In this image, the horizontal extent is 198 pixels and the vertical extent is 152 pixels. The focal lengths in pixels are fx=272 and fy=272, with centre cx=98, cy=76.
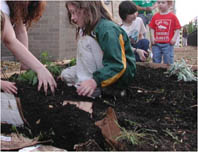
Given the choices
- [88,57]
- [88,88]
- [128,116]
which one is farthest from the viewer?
[88,57]

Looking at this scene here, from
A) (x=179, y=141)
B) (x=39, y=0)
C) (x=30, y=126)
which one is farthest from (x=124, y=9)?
(x=179, y=141)

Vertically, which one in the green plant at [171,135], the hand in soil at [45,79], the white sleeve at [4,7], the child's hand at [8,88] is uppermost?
the white sleeve at [4,7]

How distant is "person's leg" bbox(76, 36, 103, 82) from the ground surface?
0.66 ft

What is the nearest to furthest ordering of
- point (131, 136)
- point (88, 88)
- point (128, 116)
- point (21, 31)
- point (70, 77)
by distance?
point (131, 136)
point (128, 116)
point (88, 88)
point (70, 77)
point (21, 31)

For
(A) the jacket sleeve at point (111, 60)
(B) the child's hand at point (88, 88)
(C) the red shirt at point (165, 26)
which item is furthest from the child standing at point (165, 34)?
(B) the child's hand at point (88, 88)

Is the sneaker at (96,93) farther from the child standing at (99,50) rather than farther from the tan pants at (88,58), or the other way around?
the tan pants at (88,58)

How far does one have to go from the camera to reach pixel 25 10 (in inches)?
115

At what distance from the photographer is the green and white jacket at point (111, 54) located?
88.3 inches

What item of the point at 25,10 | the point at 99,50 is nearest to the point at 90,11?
the point at 99,50

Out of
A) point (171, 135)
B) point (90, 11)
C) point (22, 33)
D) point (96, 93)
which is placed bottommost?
point (171, 135)

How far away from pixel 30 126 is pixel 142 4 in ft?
15.1

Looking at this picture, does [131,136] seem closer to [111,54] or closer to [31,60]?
[111,54]

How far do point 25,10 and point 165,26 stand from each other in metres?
2.97

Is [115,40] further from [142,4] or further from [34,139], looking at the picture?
[142,4]
